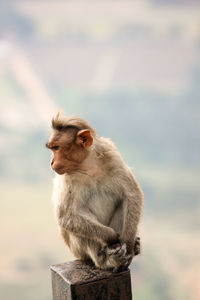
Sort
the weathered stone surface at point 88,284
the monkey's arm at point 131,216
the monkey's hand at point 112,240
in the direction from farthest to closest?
the monkey's arm at point 131,216 < the monkey's hand at point 112,240 < the weathered stone surface at point 88,284

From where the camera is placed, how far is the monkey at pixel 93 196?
317 cm

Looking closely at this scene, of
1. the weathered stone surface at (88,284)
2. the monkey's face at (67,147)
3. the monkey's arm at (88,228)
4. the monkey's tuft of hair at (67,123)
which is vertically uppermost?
the monkey's tuft of hair at (67,123)

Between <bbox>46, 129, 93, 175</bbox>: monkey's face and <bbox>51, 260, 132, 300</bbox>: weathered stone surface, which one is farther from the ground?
<bbox>46, 129, 93, 175</bbox>: monkey's face

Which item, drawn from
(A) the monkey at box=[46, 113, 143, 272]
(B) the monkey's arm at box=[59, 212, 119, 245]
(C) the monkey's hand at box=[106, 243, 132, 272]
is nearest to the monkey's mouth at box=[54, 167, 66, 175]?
(A) the monkey at box=[46, 113, 143, 272]

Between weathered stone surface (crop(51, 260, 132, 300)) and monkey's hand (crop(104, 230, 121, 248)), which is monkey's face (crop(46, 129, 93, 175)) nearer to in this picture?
monkey's hand (crop(104, 230, 121, 248))

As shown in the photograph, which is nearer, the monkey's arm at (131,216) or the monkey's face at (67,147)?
the monkey's face at (67,147)

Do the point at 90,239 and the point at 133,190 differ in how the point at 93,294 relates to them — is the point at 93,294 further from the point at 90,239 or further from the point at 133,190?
the point at 133,190

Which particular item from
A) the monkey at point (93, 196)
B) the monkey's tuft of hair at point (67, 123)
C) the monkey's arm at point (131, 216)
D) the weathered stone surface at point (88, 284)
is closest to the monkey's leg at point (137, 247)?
the monkey at point (93, 196)

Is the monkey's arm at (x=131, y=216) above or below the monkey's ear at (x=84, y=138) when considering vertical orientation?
below

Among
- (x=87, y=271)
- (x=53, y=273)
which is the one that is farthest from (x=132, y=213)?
(x=53, y=273)

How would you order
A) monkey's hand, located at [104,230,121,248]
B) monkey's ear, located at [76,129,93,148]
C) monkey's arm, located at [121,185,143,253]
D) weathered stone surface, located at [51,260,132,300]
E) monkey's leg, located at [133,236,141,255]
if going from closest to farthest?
weathered stone surface, located at [51,260,132,300] → monkey's ear, located at [76,129,93,148] → monkey's hand, located at [104,230,121,248] → monkey's arm, located at [121,185,143,253] → monkey's leg, located at [133,236,141,255]

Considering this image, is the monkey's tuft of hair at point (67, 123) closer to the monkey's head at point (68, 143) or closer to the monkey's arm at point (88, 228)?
the monkey's head at point (68, 143)

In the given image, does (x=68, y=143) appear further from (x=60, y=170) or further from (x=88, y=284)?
(x=88, y=284)

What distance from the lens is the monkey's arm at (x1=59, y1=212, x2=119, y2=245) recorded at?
3.21 meters
